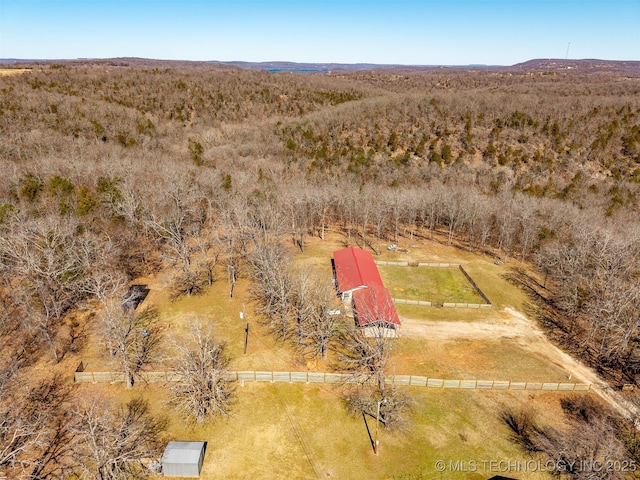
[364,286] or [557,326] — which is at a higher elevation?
[364,286]

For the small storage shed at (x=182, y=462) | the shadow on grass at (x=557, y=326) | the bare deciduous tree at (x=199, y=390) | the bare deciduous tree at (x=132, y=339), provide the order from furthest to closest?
the shadow on grass at (x=557, y=326) → the bare deciduous tree at (x=132, y=339) → the bare deciduous tree at (x=199, y=390) → the small storage shed at (x=182, y=462)

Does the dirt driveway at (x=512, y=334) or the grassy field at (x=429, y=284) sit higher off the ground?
the grassy field at (x=429, y=284)

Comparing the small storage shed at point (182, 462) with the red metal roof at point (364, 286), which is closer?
the small storage shed at point (182, 462)

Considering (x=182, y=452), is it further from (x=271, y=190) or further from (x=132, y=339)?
(x=271, y=190)

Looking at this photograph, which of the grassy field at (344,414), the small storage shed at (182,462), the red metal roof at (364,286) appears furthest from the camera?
the red metal roof at (364,286)

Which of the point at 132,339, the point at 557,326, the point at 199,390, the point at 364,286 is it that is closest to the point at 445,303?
the point at 364,286

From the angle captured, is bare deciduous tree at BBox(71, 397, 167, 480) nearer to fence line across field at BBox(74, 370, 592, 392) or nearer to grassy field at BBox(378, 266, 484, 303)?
fence line across field at BBox(74, 370, 592, 392)

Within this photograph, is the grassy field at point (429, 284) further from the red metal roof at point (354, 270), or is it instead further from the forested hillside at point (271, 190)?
the forested hillside at point (271, 190)

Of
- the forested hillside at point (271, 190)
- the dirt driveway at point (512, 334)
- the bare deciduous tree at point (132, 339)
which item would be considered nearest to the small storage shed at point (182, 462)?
the forested hillside at point (271, 190)

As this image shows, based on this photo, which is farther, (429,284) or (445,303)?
(429,284)
